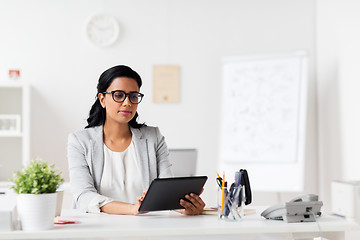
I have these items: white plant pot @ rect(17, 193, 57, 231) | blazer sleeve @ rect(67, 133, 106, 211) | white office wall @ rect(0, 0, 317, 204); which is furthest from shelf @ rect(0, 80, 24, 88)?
white plant pot @ rect(17, 193, 57, 231)

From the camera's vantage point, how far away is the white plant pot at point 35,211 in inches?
64.3

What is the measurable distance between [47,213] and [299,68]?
11.4 feet

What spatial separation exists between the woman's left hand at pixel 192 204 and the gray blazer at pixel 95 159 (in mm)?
346

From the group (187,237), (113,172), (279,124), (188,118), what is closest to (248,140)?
(279,124)

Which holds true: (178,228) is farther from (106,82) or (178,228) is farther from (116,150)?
(106,82)

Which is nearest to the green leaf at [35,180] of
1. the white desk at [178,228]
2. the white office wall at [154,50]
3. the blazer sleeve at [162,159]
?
the white desk at [178,228]

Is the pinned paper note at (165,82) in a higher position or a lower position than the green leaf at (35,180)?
higher

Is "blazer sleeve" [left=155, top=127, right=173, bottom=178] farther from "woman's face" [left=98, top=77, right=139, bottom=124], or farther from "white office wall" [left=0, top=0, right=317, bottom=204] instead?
"white office wall" [left=0, top=0, right=317, bottom=204]

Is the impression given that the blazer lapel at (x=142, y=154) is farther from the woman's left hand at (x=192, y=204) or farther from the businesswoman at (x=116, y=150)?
the woman's left hand at (x=192, y=204)

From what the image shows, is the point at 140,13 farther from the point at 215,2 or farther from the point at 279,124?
the point at 279,124

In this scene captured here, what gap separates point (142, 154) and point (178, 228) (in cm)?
71

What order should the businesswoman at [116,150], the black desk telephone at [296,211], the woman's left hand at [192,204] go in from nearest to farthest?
the black desk telephone at [296,211] < the woman's left hand at [192,204] < the businesswoman at [116,150]

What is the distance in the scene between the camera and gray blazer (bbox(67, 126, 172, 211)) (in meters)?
2.19

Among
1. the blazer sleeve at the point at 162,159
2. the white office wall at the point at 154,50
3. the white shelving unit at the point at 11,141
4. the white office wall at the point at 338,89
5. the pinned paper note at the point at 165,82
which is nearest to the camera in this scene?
the blazer sleeve at the point at 162,159
